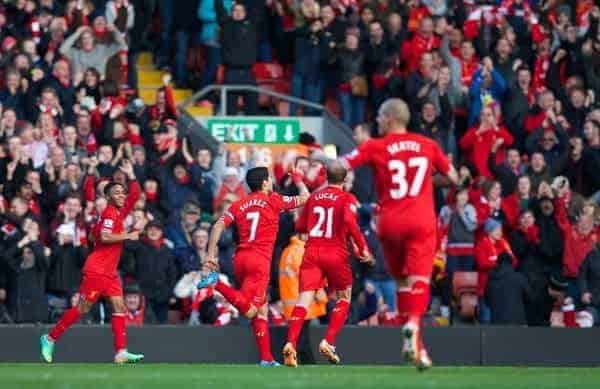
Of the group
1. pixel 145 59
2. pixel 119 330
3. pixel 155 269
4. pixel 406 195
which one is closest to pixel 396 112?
pixel 406 195

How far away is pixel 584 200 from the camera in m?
27.2

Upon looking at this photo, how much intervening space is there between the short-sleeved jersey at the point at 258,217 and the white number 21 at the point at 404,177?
4.18 m

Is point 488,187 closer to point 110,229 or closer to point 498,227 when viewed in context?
point 498,227

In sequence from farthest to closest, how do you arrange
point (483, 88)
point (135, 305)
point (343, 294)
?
point (483, 88), point (135, 305), point (343, 294)

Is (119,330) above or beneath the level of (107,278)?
beneath

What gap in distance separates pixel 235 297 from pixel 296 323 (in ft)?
2.41

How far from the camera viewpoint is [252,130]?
97.4 ft

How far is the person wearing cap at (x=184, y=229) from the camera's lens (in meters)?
26.0

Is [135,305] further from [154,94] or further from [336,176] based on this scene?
[154,94]

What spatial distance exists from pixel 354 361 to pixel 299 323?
3.26 m

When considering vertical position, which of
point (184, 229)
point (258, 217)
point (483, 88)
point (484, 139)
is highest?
point (483, 88)

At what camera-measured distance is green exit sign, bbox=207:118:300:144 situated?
29656mm

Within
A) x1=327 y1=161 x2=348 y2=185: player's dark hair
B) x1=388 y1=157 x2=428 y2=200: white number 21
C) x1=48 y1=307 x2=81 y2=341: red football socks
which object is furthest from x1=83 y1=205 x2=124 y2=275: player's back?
x1=388 y1=157 x2=428 y2=200: white number 21

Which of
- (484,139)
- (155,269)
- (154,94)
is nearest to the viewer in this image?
(155,269)
